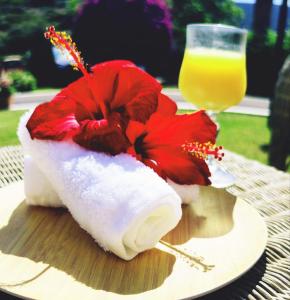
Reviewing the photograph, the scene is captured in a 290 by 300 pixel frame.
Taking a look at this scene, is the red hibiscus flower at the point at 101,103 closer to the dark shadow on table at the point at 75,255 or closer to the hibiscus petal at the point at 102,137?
the hibiscus petal at the point at 102,137

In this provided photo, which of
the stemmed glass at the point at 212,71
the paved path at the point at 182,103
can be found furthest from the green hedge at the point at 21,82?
the stemmed glass at the point at 212,71

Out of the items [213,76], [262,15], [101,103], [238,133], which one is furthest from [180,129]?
[262,15]

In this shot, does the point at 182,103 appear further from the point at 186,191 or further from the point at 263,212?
the point at 186,191

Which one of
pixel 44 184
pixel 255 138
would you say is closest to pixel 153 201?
pixel 44 184

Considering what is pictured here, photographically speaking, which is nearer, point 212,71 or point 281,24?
point 212,71

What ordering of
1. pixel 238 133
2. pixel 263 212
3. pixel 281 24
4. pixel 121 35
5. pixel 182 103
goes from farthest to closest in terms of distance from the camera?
pixel 281 24 < pixel 121 35 < pixel 182 103 < pixel 238 133 < pixel 263 212

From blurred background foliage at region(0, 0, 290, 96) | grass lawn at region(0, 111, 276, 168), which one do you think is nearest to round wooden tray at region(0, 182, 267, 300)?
grass lawn at region(0, 111, 276, 168)

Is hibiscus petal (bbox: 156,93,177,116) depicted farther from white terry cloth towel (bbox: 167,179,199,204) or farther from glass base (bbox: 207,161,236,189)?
glass base (bbox: 207,161,236,189)
